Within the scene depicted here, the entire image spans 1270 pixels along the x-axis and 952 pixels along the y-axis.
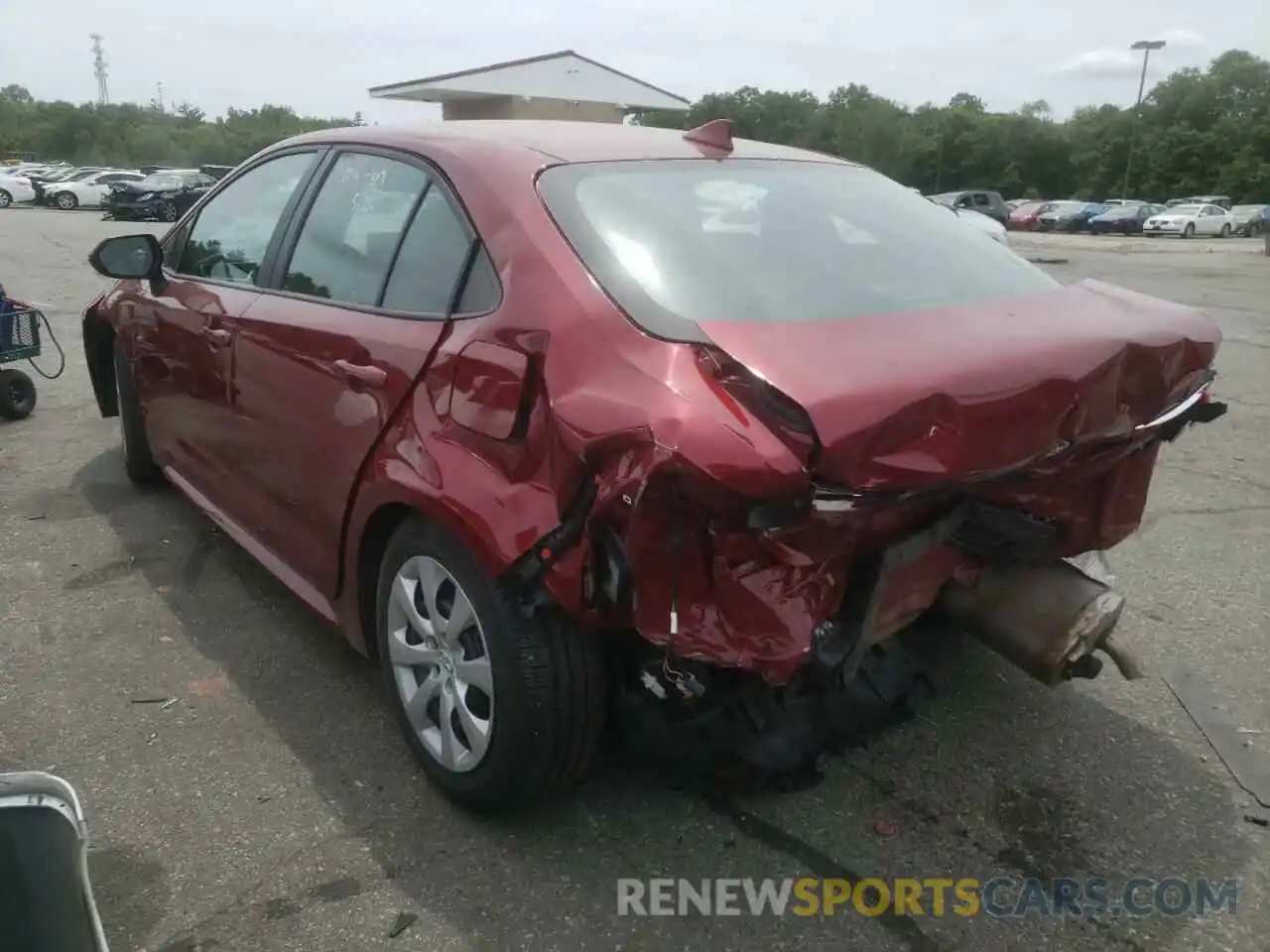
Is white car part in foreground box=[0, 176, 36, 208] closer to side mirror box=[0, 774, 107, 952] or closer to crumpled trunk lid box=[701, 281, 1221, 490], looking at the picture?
crumpled trunk lid box=[701, 281, 1221, 490]

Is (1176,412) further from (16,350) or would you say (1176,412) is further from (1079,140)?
(1079,140)

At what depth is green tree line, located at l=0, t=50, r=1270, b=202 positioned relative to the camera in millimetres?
63062

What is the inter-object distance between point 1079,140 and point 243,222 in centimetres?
7837

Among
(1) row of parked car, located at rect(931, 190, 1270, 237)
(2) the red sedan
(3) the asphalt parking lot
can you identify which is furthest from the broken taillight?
(2) the red sedan

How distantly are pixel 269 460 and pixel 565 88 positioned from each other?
899 inches

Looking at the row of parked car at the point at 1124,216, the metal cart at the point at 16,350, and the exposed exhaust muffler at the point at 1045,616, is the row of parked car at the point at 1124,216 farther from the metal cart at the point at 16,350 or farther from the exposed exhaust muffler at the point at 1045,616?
the exposed exhaust muffler at the point at 1045,616

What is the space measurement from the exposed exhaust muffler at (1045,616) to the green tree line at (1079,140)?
6196 centimetres

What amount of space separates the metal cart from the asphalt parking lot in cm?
258

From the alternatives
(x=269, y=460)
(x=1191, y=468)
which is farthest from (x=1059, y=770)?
(x=1191, y=468)

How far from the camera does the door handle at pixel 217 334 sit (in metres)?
3.50

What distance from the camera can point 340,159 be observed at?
10.7ft

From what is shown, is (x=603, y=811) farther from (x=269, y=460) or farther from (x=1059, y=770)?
(x=269, y=460)

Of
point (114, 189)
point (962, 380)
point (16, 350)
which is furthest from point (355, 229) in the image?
point (114, 189)

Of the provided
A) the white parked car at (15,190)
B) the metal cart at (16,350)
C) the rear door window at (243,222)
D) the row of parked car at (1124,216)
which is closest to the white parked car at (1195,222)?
the row of parked car at (1124,216)
